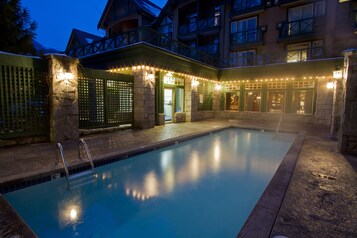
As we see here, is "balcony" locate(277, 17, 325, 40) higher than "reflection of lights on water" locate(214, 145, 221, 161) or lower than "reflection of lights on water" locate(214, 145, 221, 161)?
higher

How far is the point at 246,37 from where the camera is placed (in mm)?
14969

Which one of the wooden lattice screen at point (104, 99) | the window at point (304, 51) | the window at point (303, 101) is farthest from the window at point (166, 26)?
the window at point (303, 101)

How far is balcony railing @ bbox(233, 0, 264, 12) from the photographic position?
14435mm

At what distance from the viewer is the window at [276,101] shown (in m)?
12.9

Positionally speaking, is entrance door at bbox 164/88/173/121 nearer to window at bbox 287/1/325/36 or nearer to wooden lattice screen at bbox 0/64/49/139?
wooden lattice screen at bbox 0/64/49/139

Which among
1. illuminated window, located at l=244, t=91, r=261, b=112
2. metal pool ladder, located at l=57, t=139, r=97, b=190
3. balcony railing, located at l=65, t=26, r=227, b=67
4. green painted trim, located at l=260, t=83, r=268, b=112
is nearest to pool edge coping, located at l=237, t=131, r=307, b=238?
metal pool ladder, located at l=57, t=139, r=97, b=190

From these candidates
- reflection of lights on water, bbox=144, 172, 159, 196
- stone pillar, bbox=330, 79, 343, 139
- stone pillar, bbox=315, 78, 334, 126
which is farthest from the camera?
stone pillar, bbox=315, 78, 334, 126

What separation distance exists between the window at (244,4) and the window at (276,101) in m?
6.83

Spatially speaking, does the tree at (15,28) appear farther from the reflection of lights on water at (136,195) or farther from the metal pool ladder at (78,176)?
the reflection of lights on water at (136,195)

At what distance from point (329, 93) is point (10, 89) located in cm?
1428

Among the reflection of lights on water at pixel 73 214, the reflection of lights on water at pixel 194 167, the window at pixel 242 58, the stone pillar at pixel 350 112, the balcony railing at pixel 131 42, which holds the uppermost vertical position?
the window at pixel 242 58

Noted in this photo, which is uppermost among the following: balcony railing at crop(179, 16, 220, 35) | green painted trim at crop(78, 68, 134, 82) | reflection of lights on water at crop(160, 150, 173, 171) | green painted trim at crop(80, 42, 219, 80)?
balcony railing at crop(179, 16, 220, 35)

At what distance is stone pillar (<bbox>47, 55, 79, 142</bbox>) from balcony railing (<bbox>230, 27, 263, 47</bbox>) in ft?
41.5

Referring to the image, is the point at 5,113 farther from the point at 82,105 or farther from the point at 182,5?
the point at 182,5
